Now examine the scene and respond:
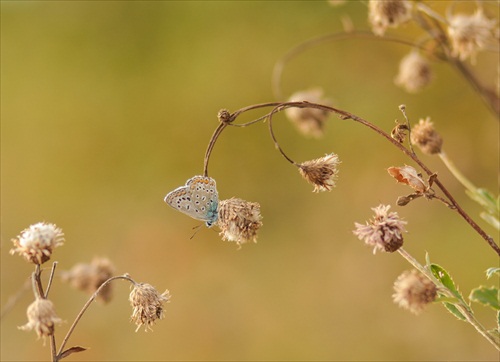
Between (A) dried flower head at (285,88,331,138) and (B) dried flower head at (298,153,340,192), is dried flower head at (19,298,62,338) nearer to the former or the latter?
(B) dried flower head at (298,153,340,192)

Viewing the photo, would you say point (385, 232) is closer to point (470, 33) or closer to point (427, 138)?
point (427, 138)

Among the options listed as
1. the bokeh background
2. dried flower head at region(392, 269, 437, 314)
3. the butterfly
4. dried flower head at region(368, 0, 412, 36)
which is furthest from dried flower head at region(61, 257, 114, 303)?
the bokeh background

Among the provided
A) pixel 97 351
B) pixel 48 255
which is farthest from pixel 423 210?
pixel 48 255

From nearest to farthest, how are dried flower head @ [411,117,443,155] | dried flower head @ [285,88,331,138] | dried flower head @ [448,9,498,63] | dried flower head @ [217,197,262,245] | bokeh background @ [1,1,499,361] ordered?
dried flower head @ [217,197,262,245], dried flower head @ [411,117,443,155], dried flower head @ [448,9,498,63], dried flower head @ [285,88,331,138], bokeh background @ [1,1,499,361]

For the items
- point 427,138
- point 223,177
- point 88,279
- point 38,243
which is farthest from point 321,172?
point 223,177

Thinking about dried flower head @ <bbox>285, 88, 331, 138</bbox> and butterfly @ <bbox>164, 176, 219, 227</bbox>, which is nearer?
butterfly @ <bbox>164, 176, 219, 227</bbox>

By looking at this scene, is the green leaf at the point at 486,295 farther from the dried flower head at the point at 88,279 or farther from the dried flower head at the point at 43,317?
the dried flower head at the point at 88,279
